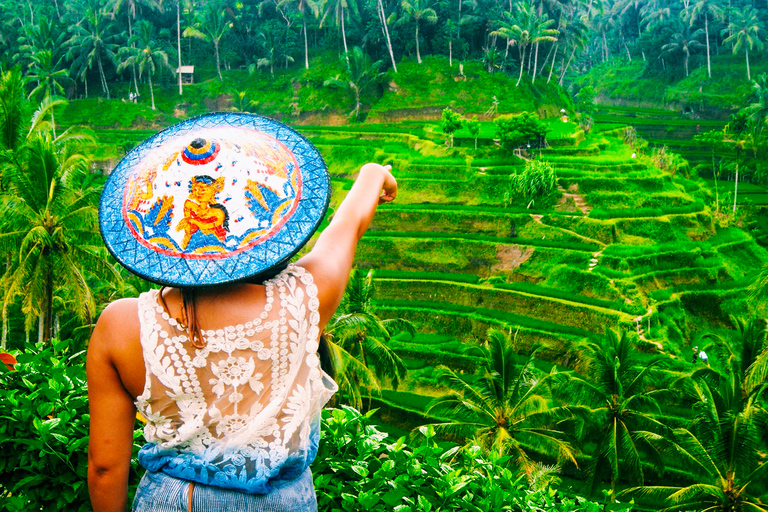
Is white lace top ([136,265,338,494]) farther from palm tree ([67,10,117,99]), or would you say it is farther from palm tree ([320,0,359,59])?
palm tree ([67,10,117,99])

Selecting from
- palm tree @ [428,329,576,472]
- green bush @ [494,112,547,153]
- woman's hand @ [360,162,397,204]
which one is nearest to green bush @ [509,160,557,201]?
green bush @ [494,112,547,153]

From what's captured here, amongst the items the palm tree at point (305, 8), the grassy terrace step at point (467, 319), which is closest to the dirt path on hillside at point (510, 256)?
the grassy terrace step at point (467, 319)

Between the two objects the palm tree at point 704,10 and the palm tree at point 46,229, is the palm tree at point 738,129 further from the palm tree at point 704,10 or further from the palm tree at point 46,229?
the palm tree at point 46,229

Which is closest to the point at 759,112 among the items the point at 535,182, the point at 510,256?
the point at 535,182

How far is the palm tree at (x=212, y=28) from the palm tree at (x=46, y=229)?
103ft

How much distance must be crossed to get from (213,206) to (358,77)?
39253mm

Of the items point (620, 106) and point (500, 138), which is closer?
point (500, 138)

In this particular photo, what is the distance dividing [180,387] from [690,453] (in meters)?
13.0

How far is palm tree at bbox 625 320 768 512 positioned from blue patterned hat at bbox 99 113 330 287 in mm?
12367

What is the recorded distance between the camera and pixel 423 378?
18.8 metres

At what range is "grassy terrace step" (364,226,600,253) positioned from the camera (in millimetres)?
23484

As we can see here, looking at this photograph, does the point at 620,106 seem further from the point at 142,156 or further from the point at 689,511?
the point at 142,156

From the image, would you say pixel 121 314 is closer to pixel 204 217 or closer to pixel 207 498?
pixel 204 217

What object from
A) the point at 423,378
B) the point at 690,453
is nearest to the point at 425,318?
the point at 423,378
